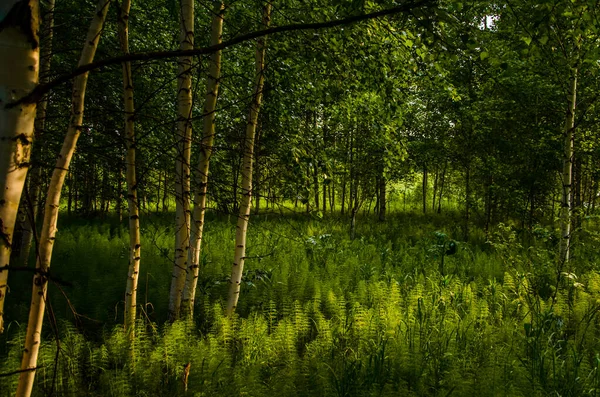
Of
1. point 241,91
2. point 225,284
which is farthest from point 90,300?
point 241,91

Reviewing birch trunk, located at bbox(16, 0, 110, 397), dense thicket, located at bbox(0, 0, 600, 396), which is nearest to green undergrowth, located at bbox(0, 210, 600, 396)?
dense thicket, located at bbox(0, 0, 600, 396)

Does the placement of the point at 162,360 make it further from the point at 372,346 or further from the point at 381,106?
the point at 381,106

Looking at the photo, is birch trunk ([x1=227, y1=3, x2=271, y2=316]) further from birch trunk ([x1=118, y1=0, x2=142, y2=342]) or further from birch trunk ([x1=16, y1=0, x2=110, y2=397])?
birch trunk ([x1=16, y1=0, x2=110, y2=397])

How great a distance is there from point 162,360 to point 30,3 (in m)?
3.72

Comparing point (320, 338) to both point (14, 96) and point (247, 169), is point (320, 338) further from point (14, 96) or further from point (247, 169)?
point (14, 96)

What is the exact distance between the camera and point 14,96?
3.84 feet

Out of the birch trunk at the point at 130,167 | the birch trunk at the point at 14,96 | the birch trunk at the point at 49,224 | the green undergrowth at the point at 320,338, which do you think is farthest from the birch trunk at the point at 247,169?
the birch trunk at the point at 14,96

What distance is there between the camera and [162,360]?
13.2ft

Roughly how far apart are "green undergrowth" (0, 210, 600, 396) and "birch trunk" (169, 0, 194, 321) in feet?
1.07

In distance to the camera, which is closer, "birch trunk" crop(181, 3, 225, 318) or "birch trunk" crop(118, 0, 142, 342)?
"birch trunk" crop(118, 0, 142, 342)

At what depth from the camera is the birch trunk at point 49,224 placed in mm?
1712

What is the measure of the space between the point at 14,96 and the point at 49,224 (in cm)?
103

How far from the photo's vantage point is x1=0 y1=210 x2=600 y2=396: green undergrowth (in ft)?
11.7

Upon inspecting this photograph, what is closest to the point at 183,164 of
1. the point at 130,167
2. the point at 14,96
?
the point at 130,167
